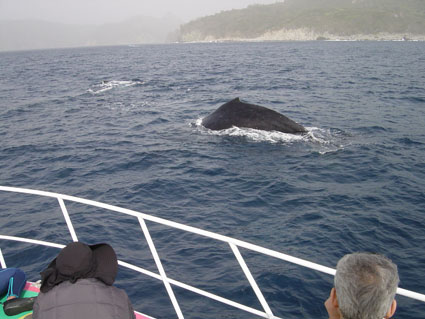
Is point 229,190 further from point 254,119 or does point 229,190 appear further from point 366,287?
point 366,287

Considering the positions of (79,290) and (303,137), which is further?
(303,137)

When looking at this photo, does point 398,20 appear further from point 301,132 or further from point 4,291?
point 4,291

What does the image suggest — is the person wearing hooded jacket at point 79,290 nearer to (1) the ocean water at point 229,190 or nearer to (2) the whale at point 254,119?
(1) the ocean water at point 229,190

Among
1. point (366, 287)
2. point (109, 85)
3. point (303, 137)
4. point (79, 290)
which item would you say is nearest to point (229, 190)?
point (303, 137)

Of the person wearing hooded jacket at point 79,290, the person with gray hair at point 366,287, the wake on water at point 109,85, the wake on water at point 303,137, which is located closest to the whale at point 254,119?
the wake on water at point 303,137

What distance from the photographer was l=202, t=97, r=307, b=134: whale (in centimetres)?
1462

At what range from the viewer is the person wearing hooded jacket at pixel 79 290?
2.74 m

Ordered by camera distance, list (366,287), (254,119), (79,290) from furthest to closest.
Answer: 1. (254,119)
2. (79,290)
3. (366,287)

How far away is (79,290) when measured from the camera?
2.78 metres

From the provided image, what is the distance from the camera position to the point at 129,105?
23906 mm

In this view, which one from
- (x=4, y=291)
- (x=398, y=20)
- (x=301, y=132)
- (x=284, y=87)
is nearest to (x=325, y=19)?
(x=398, y=20)

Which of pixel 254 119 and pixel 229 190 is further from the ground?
pixel 254 119

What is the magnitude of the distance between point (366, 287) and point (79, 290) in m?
1.93

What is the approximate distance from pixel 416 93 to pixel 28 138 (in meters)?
23.0
